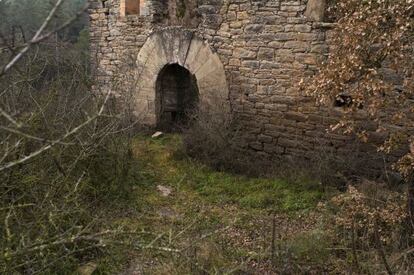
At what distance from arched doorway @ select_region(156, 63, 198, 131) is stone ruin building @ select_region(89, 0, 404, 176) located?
2cm

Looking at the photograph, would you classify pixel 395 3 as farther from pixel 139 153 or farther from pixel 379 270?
pixel 139 153

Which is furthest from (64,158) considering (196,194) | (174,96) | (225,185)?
(174,96)

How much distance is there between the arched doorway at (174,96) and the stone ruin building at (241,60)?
2 centimetres

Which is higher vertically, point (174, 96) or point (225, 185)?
point (174, 96)

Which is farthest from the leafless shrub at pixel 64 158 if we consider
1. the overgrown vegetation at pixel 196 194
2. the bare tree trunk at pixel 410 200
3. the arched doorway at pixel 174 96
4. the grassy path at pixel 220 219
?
the bare tree trunk at pixel 410 200

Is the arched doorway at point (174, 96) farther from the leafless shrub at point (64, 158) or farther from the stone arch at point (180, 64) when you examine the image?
the leafless shrub at point (64, 158)

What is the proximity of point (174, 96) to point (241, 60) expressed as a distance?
206 cm

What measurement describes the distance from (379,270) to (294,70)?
3229 mm

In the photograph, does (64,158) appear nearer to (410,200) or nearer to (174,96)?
(410,200)

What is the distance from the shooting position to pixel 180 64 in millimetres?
7270

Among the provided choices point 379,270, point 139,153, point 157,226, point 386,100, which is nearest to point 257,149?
point 139,153

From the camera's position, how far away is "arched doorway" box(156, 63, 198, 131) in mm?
8000

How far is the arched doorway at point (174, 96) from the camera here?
800cm

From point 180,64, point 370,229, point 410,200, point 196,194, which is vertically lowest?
point 196,194
